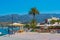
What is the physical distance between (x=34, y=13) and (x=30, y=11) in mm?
1308

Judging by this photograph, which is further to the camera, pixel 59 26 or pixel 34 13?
pixel 34 13

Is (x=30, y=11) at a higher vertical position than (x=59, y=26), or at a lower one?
higher

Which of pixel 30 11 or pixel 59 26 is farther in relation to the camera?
pixel 30 11

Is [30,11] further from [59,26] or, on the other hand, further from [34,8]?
[59,26]

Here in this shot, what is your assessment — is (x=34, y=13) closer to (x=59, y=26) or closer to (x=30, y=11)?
(x=30, y=11)

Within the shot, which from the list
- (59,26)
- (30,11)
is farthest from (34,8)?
(59,26)

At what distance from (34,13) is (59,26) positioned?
19151 millimetres

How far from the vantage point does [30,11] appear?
→ 4978cm

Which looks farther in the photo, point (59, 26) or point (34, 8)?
point (34, 8)

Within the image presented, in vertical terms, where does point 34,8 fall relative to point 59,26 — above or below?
above

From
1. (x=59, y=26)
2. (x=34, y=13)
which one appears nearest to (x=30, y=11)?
(x=34, y=13)

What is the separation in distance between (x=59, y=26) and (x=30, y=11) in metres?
19.7

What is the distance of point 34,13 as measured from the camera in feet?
163

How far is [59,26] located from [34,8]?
20.5 meters
